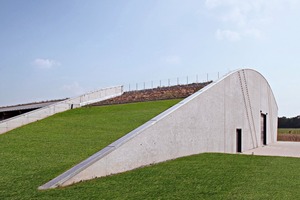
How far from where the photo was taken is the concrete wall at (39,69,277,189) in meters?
7.37

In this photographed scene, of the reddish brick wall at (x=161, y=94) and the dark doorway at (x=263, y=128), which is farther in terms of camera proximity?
the dark doorway at (x=263, y=128)

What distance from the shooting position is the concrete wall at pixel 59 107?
47.6ft

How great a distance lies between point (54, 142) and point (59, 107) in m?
8.69

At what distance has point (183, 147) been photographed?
34.2 ft

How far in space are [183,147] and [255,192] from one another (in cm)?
446

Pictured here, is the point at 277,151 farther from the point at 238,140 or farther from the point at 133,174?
the point at 133,174

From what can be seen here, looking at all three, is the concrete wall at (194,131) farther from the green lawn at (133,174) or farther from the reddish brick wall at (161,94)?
the reddish brick wall at (161,94)

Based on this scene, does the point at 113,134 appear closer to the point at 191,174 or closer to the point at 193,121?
the point at 193,121

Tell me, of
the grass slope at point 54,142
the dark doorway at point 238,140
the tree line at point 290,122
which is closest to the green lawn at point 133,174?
the grass slope at point 54,142

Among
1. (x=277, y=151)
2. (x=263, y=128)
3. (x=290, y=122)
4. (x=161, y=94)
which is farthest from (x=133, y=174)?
(x=290, y=122)

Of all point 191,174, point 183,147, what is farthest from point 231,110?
point 191,174

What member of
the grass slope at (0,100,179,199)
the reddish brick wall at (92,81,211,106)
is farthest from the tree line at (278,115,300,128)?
the grass slope at (0,100,179,199)

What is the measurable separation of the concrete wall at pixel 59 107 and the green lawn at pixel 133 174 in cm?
166

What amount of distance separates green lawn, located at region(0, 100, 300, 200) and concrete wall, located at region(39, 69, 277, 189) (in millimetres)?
360
